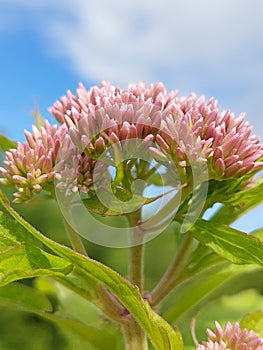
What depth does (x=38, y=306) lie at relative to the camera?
1233 mm

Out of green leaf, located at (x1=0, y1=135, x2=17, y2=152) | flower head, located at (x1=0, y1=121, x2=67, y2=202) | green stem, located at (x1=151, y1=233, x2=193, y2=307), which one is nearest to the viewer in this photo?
flower head, located at (x1=0, y1=121, x2=67, y2=202)

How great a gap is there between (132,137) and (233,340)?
1.23ft

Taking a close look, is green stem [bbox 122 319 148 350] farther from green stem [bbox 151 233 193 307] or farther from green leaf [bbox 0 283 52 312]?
green leaf [bbox 0 283 52 312]

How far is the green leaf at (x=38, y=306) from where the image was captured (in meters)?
1.21

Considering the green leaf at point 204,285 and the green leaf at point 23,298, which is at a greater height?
the green leaf at point 204,285

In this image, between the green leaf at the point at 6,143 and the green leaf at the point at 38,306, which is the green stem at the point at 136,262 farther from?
the green leaf at the point at 6,143

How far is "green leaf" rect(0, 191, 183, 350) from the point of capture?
96 cm

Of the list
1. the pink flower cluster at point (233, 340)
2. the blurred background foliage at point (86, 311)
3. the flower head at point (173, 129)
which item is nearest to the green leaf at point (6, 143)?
the blurred background foliage at point (86, 311)

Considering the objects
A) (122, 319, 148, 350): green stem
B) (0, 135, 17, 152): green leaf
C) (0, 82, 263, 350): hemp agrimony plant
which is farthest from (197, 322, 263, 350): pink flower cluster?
(0, 135, 17, 152): green leaf

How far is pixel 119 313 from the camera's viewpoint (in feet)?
3.68

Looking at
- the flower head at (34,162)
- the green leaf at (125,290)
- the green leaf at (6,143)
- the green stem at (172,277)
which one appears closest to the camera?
the green leaf at (125,290)

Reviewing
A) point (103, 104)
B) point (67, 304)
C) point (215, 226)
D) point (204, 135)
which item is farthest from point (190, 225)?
point (67, 304)

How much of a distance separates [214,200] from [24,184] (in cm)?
33

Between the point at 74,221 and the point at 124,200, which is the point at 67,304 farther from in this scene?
the point at 124,200
